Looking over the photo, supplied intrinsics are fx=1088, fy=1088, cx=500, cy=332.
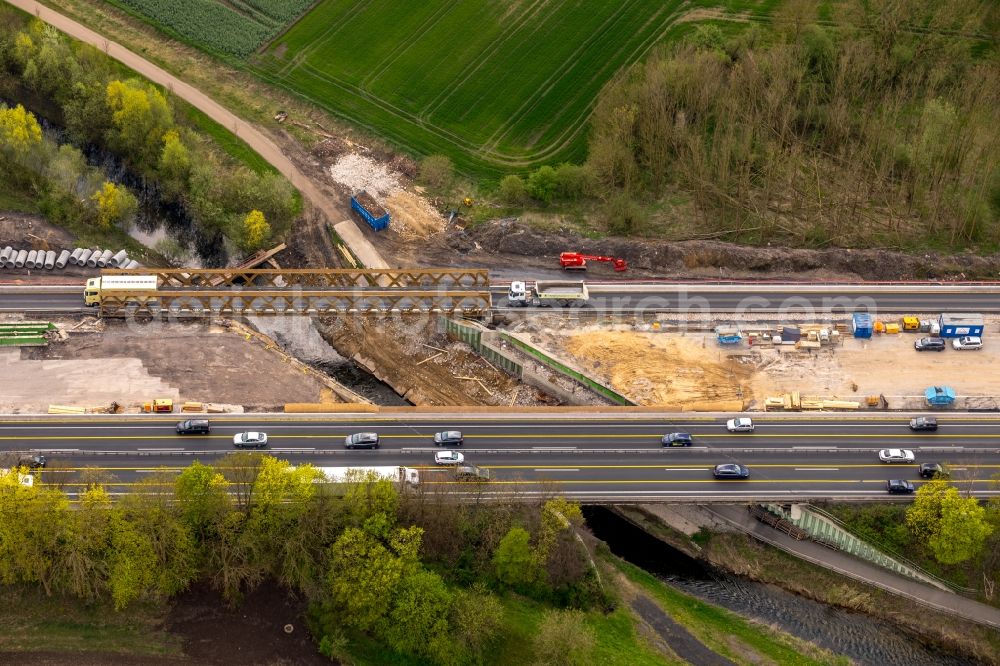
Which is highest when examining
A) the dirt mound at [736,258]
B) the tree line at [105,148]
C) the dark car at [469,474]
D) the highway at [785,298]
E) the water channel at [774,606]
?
the tree line at [105,148]

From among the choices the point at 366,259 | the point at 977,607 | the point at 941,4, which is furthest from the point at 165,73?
the point at 977,607

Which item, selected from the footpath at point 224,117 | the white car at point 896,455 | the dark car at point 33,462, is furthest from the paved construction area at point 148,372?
the white car at point 896,455

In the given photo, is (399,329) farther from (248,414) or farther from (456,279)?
(248,414)

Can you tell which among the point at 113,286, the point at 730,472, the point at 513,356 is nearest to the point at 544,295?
the point at 513,356

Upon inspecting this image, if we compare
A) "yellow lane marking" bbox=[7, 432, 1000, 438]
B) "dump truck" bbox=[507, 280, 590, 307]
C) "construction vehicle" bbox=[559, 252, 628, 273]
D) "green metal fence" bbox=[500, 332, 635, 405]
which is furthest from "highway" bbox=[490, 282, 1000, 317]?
"yellow lane marking" bbox=[7, 432, 1000, 438]

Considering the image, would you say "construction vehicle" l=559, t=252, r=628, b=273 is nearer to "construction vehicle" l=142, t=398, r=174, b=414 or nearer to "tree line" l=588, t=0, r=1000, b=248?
"tree line" l=588, t=0, r=1000, b=248

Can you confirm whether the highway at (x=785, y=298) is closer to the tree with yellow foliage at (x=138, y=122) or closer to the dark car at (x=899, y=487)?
the dark car at (x=899, y=487)
